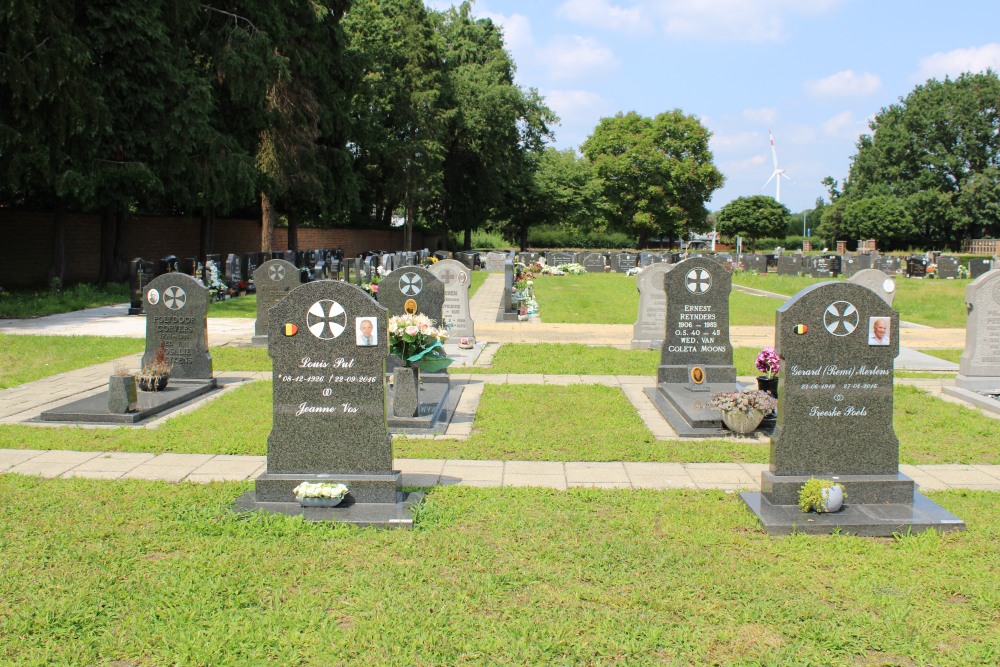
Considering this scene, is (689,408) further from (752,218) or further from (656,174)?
(656,174)

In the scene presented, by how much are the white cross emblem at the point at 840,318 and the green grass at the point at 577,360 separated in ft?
20.4

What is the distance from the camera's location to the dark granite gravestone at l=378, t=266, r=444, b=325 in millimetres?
11781

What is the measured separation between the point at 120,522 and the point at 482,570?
274cm

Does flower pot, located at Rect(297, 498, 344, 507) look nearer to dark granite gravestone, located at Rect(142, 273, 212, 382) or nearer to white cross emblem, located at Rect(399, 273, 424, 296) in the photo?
dark granite gravestone, located at Rect(142, 273, 212, 382)

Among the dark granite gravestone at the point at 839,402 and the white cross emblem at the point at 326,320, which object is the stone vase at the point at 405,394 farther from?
the dark granite gravestone at the point at 839,402

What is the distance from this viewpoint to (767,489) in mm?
6145

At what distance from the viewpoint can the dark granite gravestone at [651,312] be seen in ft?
48.3

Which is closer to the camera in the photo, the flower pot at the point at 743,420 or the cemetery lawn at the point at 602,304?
the flower pot at the point at 743,420

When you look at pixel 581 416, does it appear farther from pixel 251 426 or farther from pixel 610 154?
pixel 610 154

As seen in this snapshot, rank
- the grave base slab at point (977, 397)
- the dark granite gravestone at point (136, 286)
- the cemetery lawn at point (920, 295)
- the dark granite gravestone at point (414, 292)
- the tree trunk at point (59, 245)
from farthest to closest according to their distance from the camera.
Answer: the tree trunk at point (59, 245), the cemetery lawn at point (920, 295), the dark granite gravestone at point (136, 286), the dark granite gravestone at point (414, 292), the grave base slab at point (977, 397)

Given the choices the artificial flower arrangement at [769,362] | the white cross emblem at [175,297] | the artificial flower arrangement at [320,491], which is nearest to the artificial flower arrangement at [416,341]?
the artificial flower arrangement at [320,491]

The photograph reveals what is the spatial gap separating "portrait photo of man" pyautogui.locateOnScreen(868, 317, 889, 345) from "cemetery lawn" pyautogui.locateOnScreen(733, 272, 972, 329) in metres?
14.1

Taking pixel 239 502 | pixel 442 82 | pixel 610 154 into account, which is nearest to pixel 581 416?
pixel 239 502

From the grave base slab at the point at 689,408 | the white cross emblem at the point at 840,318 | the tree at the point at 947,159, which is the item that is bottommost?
the grave base slab at the point at 689,408
